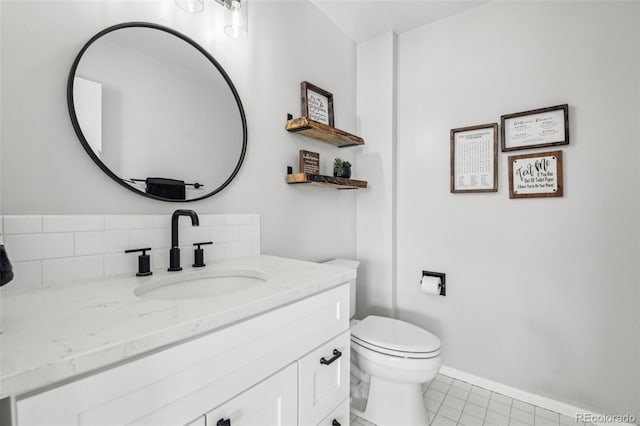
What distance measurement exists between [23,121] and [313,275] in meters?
1.00

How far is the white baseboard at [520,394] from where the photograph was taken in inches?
62.0

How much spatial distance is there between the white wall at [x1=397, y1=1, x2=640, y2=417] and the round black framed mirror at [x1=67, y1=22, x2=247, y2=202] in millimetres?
1332

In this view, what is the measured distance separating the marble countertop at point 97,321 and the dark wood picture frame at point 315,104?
3.92 feet

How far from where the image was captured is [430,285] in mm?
1918

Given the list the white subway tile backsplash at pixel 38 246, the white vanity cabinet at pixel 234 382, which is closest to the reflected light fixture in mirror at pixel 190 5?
the white subway tile backsplash at pixel 38 246

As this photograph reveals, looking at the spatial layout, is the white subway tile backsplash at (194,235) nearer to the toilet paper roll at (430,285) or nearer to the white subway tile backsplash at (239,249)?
the white subway tile backsplash at (239,249)

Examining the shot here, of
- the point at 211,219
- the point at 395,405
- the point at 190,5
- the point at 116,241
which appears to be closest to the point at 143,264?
the point at 116,241

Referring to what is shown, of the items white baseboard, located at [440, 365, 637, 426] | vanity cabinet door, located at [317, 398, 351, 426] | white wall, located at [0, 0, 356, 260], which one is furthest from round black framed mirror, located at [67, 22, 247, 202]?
white baseboard, located at [440, 365, 637, 426]

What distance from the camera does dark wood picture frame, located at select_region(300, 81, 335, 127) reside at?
1.79m

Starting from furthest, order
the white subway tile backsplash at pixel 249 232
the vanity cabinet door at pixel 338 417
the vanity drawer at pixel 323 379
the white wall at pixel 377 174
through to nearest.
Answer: the white wall at pixel 377 174 → the white subway tile backsplash at pixel 249 232 → the vanity cabinet door at pixel 338 417 → the vanity drawer at pixel 323 379

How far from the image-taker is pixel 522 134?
1.70m

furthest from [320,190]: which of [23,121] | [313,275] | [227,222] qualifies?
[23,121]

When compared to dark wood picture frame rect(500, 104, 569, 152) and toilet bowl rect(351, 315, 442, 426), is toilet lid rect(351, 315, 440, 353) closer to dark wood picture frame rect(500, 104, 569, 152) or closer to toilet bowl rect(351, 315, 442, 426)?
toilet bowl rect(351, 315, 442, 426)

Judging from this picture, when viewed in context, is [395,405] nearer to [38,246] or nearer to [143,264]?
[143,264]
